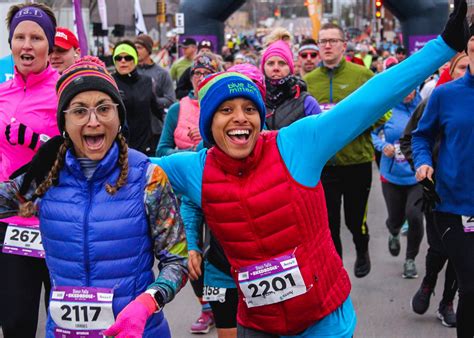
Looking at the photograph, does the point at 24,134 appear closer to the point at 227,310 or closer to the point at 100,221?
the point at 100,221

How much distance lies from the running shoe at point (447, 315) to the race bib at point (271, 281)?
3.10 m

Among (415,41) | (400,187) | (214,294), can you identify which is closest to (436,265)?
(400,187)

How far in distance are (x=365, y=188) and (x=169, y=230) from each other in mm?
4080

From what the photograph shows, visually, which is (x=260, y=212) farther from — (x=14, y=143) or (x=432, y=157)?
(x=432, y=157)

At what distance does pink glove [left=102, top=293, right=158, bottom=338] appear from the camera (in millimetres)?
2832

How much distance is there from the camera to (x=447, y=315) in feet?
20.2

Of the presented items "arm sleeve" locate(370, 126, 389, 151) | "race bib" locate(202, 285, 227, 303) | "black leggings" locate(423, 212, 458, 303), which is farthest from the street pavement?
"race bib" locate(202, 285, 227, 303)

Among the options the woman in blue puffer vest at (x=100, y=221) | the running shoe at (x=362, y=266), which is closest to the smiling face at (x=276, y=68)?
the running shoe at (x=362, y=266)

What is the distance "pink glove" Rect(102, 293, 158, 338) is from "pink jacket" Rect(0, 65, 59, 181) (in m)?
1.59

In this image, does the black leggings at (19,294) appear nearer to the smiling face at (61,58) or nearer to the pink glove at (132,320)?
the pink glove at (132,320)

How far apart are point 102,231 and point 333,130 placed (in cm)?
94

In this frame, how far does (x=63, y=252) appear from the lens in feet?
10.3

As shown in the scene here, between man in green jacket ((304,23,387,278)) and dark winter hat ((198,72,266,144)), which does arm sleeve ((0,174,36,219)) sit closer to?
dark winter hat ((198,72,266,144))

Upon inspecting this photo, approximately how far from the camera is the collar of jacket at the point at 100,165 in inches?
122
